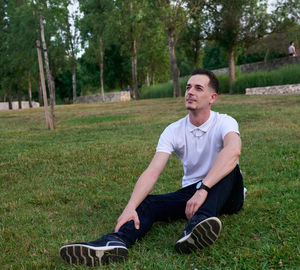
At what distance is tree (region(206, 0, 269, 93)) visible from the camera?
26.3 m

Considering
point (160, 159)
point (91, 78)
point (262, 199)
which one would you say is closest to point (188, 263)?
point (160, 159)

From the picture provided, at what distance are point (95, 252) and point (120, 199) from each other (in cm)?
218

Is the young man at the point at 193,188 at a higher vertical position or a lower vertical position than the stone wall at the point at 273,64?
lower

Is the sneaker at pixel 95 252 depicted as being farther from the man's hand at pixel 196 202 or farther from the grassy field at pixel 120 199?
the man's hand at pixel 196 202

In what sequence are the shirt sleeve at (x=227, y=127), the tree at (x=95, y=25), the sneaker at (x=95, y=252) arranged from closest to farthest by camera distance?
1. the sneaker at (x=95, y=252)
2. the shirt sleeve at (x=227, y=127)
3. the tree at (x=95, y=25)

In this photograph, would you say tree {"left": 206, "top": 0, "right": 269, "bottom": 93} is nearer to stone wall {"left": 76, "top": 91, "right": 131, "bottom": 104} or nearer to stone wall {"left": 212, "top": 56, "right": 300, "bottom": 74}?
stone wall {"left": 212, "top": 56, "right": 300, "bottom": 74}

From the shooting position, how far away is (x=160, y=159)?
142 inches

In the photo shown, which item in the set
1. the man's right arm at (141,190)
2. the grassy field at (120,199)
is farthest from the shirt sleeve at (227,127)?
the grassy field at (120,199)

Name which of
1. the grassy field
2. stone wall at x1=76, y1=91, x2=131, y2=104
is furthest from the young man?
stone wall at x1=76, y1=91, x2=131, y2=104

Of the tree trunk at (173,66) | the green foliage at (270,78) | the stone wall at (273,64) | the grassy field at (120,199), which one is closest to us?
the grassy field at (120,199)

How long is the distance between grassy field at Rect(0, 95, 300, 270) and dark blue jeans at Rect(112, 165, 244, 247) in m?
0.11

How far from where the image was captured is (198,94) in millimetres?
3600

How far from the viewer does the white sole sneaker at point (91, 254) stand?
9.37ft

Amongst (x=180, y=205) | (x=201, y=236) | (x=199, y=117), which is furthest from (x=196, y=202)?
(x=199, y=117)
